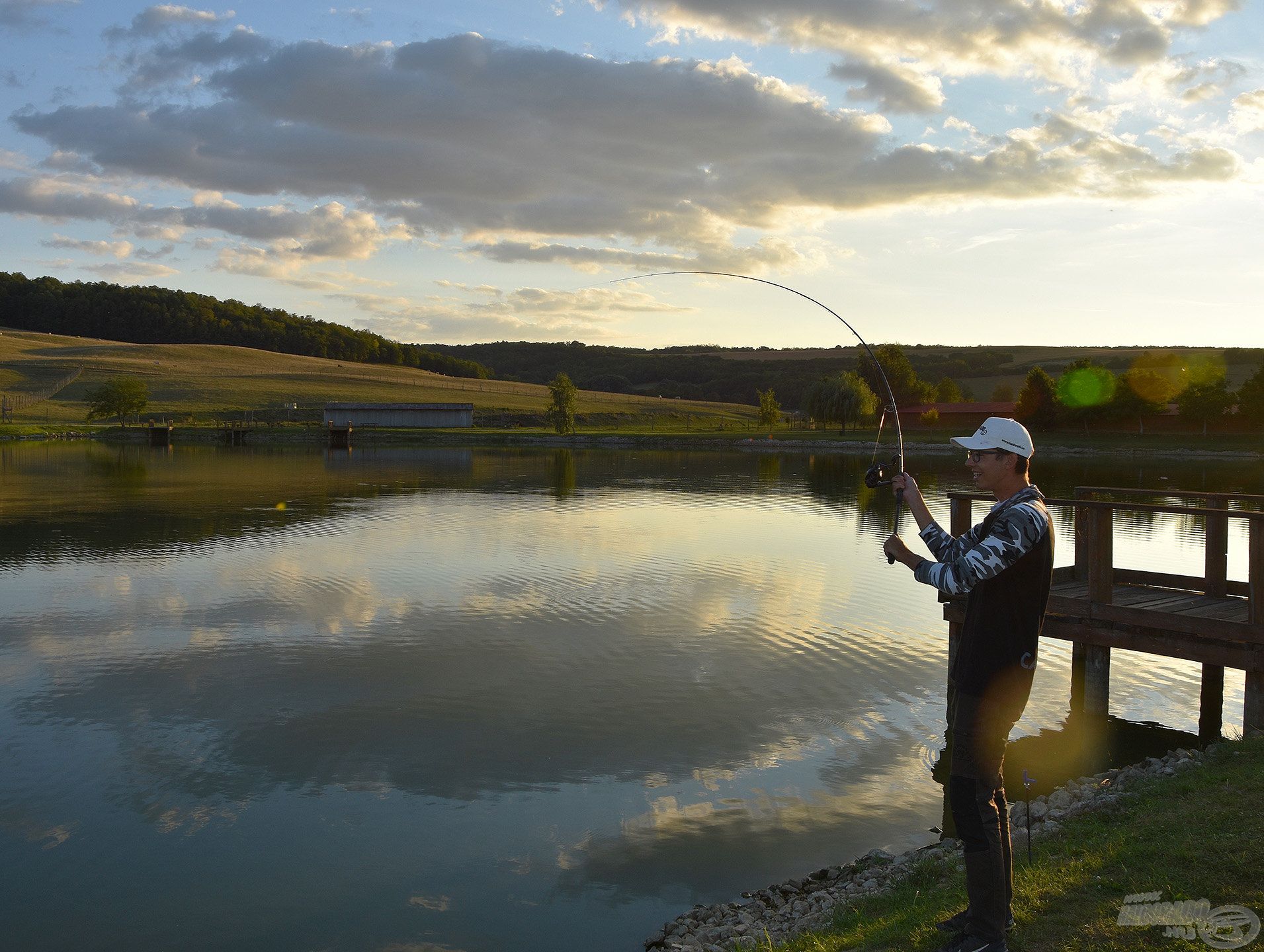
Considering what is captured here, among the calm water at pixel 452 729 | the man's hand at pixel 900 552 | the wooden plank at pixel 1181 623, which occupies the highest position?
the man's hand at pixel 900 552

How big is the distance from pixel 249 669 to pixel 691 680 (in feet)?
19.6

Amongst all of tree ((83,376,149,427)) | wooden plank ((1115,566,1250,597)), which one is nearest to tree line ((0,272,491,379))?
tree ((83,376,149,427))

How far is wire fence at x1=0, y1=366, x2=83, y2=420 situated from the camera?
97.0m

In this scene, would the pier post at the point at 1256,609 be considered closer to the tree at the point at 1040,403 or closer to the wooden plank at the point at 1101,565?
the wooden plank at the point at 1101,565

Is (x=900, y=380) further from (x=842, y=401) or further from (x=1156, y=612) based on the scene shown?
(x=1156, y=612)

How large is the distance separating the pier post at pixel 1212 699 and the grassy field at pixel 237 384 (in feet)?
338

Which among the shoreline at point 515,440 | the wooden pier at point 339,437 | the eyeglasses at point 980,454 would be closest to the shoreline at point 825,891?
the eyeglasses at point 980,454

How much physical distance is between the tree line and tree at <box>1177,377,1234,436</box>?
134m

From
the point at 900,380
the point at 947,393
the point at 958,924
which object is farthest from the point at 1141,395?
the point at 958,924

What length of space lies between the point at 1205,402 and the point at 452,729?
89.2 meters

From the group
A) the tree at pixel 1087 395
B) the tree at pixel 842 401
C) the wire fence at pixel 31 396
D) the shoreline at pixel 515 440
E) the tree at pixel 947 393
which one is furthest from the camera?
the tree at pixel 947 393

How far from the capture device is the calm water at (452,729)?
7.86 metres

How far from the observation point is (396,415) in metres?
111

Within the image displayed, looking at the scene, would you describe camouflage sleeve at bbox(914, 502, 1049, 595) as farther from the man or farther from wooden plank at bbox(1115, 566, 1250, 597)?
wooden plank at bbox(1115, 566, 1250, 597)
